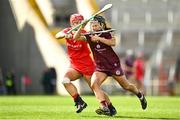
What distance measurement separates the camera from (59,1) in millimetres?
47469

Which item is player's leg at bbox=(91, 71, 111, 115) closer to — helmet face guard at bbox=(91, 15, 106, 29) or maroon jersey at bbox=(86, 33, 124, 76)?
maroon jersey at bbox=(86, 33, 124, 76)

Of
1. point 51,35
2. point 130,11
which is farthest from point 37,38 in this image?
point 130,11

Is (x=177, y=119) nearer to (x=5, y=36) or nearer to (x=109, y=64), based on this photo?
(x=109, y=64)

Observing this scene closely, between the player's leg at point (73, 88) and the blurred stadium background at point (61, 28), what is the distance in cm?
2491

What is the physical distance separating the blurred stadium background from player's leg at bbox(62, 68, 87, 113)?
24.9m

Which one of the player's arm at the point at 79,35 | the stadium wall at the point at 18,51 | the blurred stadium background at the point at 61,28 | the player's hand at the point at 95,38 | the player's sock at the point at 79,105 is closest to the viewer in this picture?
the player's hand at the point at 95,38

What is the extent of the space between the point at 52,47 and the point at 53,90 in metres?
2.33

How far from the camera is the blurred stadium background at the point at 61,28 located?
43.8 m

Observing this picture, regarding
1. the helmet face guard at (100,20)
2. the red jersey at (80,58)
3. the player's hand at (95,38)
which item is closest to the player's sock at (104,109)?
the red jersey at (80,58)

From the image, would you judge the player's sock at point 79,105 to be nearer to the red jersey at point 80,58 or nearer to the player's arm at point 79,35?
the red jersey at point 80,58

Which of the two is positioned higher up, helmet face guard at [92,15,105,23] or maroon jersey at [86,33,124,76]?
helmet face guard at [92,15,105,23]

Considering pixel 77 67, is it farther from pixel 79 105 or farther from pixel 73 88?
pixel 79 105

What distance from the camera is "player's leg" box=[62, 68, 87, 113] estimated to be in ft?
56.6

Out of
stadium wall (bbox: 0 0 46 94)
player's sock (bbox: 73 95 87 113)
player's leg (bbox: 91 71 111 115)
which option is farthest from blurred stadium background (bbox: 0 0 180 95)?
player's leg (bbox: 91 71 111 115)
